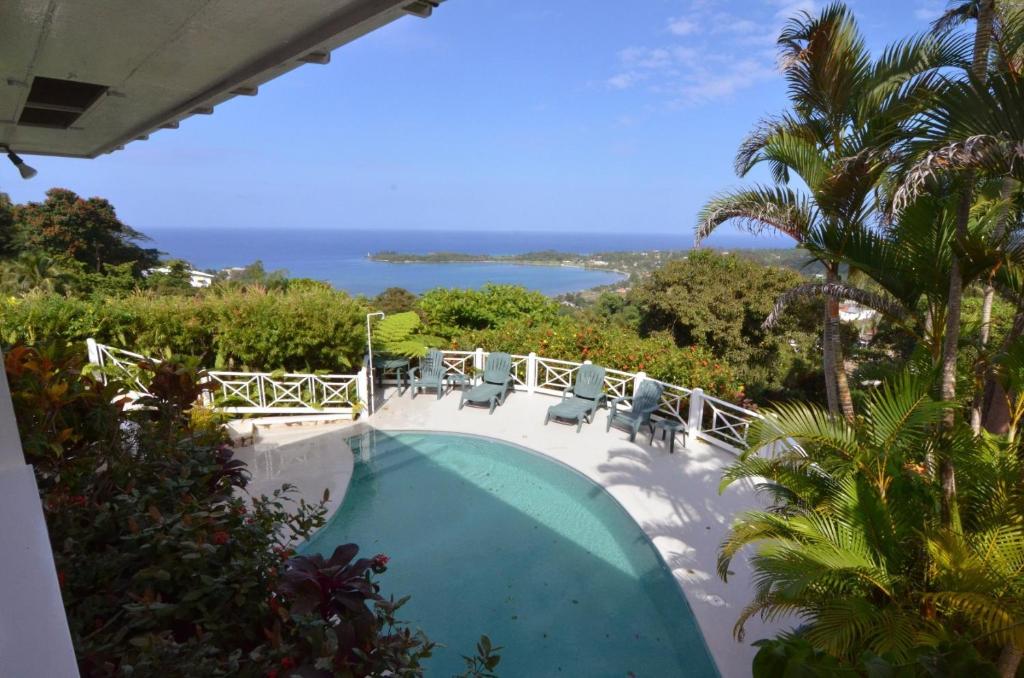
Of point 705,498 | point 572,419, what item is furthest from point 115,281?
point 705,498

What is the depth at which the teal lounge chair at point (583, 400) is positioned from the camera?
8188 mm

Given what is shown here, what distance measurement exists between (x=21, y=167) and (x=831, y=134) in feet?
23.6

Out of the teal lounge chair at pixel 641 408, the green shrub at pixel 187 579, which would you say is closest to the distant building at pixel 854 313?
the teal lounge chair at pixel 641 408

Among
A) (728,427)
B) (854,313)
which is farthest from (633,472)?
(854,313)

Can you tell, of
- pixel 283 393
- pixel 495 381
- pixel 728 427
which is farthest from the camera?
pixel 495 381

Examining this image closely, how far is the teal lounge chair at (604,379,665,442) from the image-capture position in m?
7.58

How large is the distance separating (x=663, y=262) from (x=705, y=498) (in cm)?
1001

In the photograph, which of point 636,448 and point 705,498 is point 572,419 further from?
point 705,498

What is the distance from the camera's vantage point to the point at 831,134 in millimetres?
4867

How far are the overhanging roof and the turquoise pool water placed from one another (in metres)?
3.86

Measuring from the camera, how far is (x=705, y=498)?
19.8 ft

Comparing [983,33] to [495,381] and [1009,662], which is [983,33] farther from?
[495,381]

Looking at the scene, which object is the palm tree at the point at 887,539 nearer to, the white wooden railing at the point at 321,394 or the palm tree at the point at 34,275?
the white wooden railing at the point at 321,394

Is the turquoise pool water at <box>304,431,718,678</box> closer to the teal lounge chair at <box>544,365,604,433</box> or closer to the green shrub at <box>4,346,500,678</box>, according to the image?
the teal lounge chair at <box>544,365,604,433</box>
